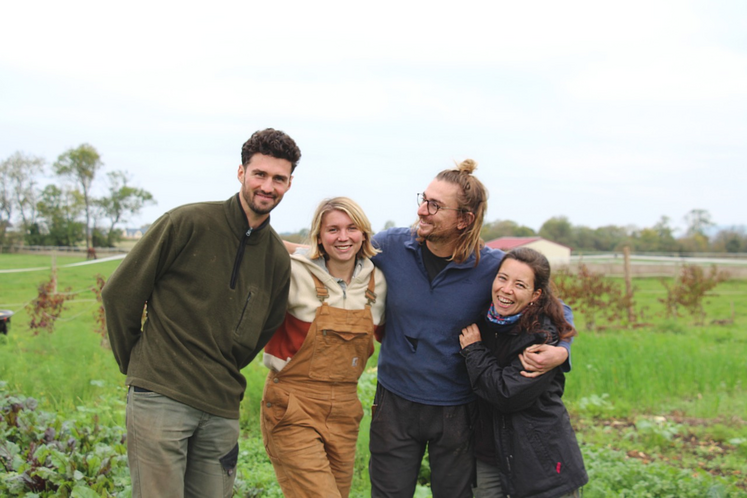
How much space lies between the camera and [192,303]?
9.20 feet

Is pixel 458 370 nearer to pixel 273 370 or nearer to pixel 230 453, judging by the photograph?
pixel 273 370

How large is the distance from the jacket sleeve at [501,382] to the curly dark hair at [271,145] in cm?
133

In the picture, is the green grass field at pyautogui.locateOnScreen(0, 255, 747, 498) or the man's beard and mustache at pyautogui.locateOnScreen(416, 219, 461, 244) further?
the green grass field at pyautogui.locateOnScreen(0, 255, 747, 498)

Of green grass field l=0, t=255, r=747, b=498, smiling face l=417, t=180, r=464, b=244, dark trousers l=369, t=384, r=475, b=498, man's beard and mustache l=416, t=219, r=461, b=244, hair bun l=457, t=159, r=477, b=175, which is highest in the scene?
hair bun l=457, t=159, r=477, b=175

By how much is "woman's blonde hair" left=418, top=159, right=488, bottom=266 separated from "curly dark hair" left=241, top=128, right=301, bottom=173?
887 mm

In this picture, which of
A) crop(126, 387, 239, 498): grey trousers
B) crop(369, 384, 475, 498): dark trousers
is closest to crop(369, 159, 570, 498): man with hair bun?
crop(369, 384, 475, 498): dark trousers

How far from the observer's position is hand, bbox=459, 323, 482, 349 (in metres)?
3.10

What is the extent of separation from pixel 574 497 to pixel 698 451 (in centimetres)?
300

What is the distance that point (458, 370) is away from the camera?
126 inches

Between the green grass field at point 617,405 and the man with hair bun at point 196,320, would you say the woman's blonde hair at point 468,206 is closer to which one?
the man with hair bun at point 196,320

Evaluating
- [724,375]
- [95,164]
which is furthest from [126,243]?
[724,375]

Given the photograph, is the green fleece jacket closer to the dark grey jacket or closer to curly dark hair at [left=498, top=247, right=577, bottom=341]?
the dark grey jacket

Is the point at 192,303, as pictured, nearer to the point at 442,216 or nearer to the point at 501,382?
the point at 442,216

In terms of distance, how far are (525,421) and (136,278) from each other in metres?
1.97
